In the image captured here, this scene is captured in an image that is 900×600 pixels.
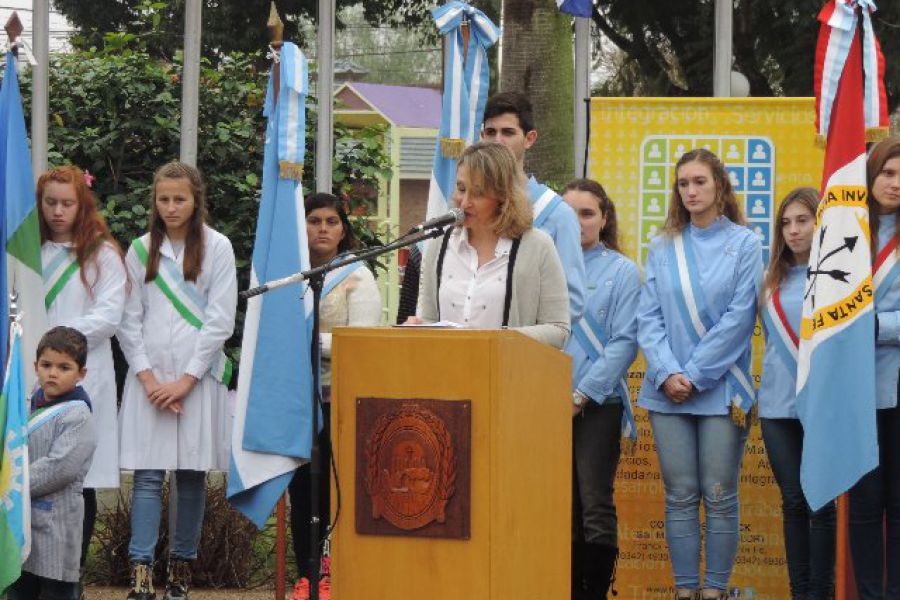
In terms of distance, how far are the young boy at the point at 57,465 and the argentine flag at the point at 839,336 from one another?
2.99 meters

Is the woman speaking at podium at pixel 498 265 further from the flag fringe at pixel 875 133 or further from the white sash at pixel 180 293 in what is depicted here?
the white sash at pixel 180 293

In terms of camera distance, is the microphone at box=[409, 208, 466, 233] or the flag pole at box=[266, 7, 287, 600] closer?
the microphone at box=[409, 208, 466, 233]

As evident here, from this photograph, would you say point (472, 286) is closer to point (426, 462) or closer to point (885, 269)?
point (426, 462)

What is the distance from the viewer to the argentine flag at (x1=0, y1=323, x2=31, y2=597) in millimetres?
6555

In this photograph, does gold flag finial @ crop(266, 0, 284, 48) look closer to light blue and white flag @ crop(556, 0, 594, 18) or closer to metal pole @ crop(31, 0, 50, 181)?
metal pole @ crop(31, 0, 50, 181)

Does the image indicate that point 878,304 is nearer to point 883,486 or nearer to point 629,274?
point 883,486

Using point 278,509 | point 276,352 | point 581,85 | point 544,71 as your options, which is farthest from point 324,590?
point 544,71

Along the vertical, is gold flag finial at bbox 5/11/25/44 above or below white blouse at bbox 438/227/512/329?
above

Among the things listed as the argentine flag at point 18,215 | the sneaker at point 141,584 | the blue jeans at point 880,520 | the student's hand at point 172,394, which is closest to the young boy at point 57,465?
the argentine flag at point 18,215

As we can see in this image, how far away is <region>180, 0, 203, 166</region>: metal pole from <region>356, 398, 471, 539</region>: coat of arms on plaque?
168 inches

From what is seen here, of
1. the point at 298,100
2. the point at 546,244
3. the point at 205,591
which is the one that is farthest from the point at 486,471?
the point at 205,591

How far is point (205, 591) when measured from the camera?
8633mm

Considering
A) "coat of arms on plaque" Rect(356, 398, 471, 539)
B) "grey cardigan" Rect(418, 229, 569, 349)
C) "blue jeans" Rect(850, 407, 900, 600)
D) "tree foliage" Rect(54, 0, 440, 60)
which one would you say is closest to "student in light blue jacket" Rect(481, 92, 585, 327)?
"grey cardigan" Rect(418, 229, 569, 349)

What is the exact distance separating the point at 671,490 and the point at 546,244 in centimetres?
180
